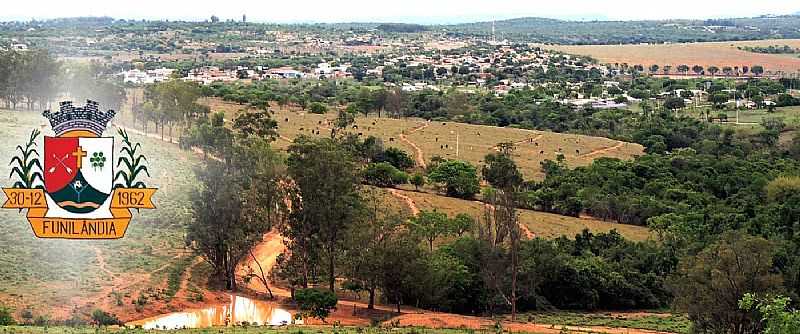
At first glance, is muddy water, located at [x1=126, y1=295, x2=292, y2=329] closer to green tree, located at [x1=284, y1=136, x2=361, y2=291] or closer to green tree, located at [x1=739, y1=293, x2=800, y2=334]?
green tree, located at [x1=284, y1=136, x2=361, y2=291]

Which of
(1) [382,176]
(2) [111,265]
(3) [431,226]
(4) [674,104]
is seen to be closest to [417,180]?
(1) [382,176]

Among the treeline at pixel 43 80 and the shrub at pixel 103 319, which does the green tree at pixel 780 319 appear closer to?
the shrub at pixel 103 319

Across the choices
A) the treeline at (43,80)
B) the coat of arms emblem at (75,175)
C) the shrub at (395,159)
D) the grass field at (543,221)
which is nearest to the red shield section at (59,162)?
the coat of arms emblem at (75,175)

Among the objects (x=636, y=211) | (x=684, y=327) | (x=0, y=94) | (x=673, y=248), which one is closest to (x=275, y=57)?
(x=0, y=94)

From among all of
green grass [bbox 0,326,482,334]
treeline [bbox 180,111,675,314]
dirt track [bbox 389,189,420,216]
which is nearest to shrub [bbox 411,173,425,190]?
dirt track [bbox 389,189,420,216]

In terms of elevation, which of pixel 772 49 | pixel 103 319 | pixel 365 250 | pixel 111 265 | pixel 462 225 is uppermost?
pixel 772 49

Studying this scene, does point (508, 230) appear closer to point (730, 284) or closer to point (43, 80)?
point (730, 284)

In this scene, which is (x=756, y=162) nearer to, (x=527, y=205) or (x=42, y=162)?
(x=527, y=205)
